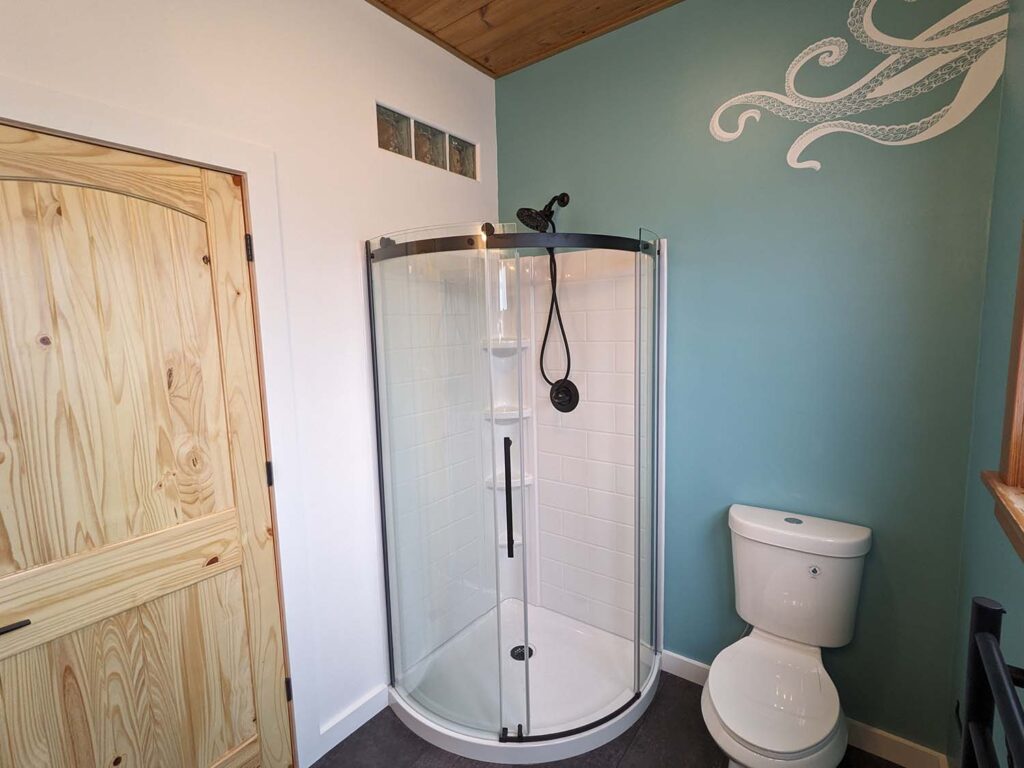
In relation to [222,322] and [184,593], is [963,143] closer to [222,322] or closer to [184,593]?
[222,322]

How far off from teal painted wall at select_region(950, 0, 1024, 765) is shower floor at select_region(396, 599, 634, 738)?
112 cm

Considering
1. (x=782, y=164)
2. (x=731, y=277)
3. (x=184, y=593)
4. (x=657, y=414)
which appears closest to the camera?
(x=184, y=593)

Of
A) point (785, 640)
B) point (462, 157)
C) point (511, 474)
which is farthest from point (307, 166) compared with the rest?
point (785, 640)

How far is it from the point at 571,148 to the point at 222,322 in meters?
1.60

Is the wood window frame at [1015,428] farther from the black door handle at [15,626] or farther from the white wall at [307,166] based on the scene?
the black door handle at [15,626]

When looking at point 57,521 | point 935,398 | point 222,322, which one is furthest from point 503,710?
point 935,398

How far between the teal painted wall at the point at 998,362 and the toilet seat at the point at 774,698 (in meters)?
0.42

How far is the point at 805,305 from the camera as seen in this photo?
1711 millimetres

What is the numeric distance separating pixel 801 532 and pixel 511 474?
102cm

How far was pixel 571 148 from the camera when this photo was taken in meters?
2.17

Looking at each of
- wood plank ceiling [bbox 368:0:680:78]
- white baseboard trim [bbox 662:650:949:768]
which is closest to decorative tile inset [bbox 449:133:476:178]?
wood plank ceiling [bbox 368:0:680:78]

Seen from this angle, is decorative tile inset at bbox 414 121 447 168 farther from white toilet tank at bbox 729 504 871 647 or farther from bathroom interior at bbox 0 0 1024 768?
white toilet tank at bbox 729 504 871 647

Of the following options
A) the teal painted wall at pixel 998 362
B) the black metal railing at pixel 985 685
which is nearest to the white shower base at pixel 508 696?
the teal painted wall at pixel 998 362

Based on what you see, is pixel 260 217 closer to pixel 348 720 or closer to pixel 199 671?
pixel 199 671
